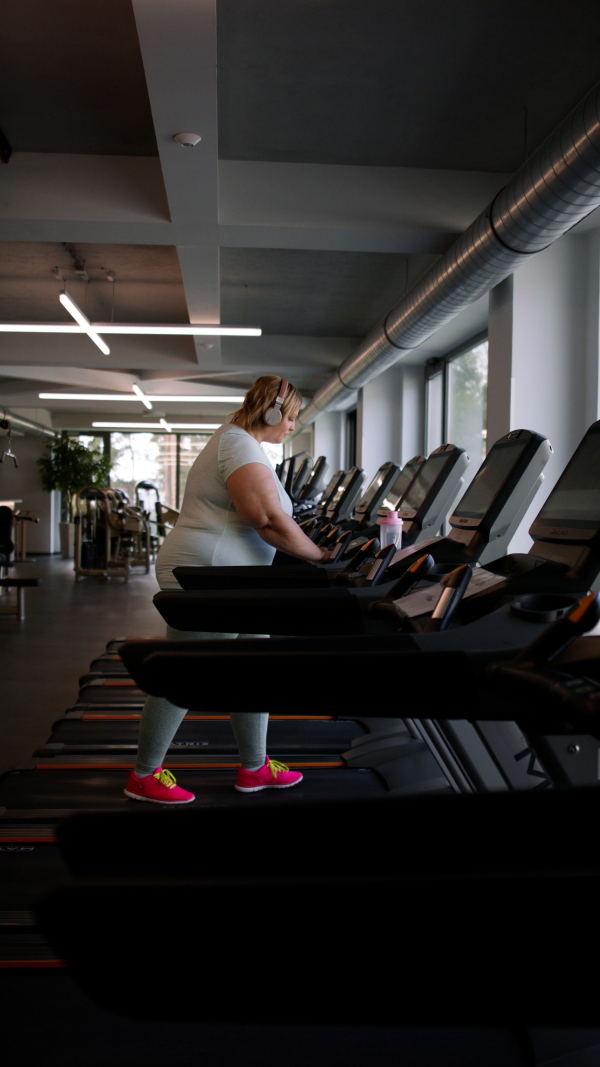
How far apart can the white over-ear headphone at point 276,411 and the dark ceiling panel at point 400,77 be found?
6.48 feet

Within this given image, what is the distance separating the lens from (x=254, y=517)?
2135 millimetres

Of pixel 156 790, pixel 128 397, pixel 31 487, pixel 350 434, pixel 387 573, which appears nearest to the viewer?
pixel 387 573

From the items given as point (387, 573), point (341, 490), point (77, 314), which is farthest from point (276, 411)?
point (77, 314)

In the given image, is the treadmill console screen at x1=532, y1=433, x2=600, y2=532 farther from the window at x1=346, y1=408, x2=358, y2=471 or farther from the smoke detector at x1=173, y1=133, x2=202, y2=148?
the window at x1=346, y1=408, x2=358, y2=471

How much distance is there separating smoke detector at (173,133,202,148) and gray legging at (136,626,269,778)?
8.96 feet

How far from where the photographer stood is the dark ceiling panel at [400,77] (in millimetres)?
3227

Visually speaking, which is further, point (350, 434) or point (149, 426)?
point (149, 426)

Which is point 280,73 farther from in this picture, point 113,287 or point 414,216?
point 113,287

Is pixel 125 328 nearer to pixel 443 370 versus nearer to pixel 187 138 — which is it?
pixel 187 138

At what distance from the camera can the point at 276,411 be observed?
2.32 m

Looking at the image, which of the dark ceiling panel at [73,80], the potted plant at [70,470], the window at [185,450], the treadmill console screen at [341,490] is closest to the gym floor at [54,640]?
the treadmill console screen at [341,490]

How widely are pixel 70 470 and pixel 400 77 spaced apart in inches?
454

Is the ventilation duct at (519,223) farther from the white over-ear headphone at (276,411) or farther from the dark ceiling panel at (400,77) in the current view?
the white over-ear headphone at (276,411)

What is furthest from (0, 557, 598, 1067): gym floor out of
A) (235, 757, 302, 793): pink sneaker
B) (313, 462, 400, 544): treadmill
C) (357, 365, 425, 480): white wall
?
(357, 365, 425, 480): white wall
